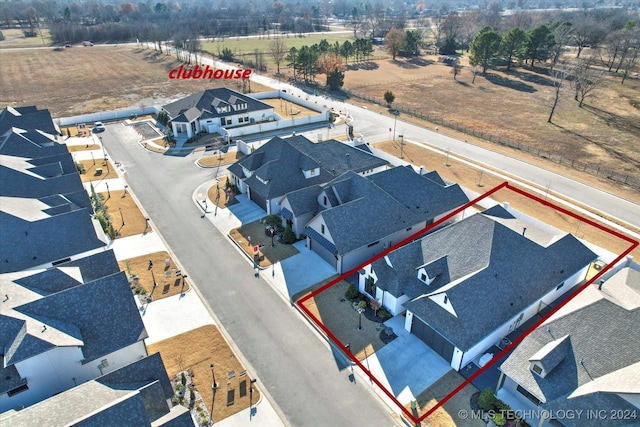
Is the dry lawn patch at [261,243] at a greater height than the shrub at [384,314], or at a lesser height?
greater

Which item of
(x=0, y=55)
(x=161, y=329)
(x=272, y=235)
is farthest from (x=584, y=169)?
(x=0, y=55)

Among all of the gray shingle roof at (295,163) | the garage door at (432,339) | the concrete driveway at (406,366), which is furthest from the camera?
the gray shingle roof at (295,163)

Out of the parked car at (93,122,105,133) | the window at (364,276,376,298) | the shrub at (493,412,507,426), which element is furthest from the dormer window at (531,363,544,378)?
the parked car at (93,122,105,133)

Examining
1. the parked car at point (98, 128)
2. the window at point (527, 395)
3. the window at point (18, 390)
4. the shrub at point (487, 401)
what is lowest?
the shrub at point (487, 401)

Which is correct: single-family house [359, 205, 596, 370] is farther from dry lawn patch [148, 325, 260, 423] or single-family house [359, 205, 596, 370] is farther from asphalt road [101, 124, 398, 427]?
dry lawn patch [148, 325, 260, 423]

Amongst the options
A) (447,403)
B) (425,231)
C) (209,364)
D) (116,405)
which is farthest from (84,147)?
(447,403)

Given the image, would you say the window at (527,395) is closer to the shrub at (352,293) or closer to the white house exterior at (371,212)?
the shrub at (352,293)

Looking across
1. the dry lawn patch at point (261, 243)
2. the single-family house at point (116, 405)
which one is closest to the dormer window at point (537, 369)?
the single-family house at point (116, 405)
